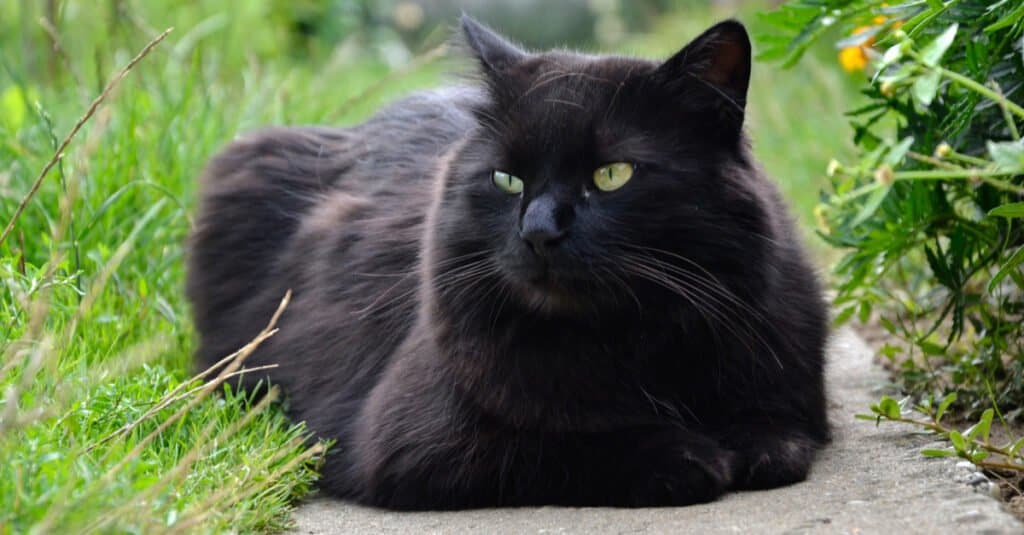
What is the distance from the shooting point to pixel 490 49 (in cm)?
302

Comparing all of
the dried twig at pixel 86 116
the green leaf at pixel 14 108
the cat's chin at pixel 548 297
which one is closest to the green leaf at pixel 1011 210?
the cat's chin at pixel 548 297

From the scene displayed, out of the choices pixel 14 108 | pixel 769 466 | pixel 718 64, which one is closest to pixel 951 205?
pixel 718 64

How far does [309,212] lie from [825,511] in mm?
2090

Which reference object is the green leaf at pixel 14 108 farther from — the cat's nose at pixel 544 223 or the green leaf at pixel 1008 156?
the green leaf at pixel 1008 156

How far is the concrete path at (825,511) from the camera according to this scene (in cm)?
230

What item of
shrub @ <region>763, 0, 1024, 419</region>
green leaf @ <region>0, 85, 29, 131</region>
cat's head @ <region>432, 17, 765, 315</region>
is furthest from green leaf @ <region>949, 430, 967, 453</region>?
green leaf @ <region>0, 85, 29, 131</region>

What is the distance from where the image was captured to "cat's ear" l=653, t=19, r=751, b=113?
270cm

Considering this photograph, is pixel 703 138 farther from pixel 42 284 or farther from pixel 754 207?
pixel 42 284

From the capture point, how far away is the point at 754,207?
2.67 metres

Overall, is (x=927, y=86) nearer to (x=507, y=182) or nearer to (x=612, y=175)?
(x=612, y=175)

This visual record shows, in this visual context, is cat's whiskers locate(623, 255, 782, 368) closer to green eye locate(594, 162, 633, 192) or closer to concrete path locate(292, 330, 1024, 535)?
green eye locate(594, 162, 633, 192)

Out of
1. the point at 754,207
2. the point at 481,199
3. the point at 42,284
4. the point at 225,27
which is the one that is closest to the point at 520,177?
the point at 481,199

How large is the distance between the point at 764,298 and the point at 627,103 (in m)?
0.54

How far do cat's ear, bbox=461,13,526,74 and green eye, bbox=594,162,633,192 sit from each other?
1.52 feet
